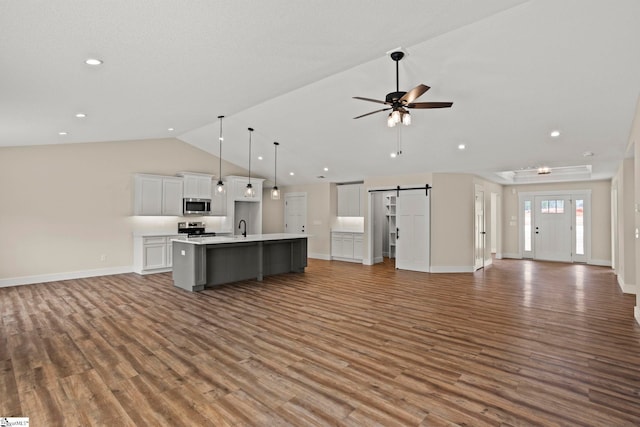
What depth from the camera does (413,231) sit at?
8234 mm

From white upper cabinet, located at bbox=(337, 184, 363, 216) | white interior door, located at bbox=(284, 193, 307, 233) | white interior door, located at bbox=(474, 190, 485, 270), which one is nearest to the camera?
white interior door, located at bbox=(474, 190, 485, 270)

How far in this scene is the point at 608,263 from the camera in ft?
29.5

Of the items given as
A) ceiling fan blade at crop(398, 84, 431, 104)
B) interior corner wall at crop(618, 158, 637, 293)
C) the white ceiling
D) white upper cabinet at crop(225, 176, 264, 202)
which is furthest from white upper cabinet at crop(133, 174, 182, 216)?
interior corner wall at crop(618, 158, 637, 293)

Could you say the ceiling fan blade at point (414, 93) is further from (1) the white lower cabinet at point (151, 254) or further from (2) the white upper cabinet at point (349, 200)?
(1) the white lower cabinet at point (151, 254)

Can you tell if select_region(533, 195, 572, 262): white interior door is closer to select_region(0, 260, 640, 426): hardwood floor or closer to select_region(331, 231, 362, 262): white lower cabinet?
select_region(0, 260, 640, 426): hardwood floor

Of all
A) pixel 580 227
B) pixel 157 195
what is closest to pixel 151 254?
pixel 157 195

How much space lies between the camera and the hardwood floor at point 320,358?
2.27 metres

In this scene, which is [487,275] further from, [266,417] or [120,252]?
[120,252]

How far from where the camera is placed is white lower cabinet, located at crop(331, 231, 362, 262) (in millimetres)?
9547

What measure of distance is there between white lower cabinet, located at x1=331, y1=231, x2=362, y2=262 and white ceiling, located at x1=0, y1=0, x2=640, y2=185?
3.50 metres

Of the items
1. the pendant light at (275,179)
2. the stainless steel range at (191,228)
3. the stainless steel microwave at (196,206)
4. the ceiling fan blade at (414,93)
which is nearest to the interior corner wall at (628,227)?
the ceiling fan blade at (414,93)

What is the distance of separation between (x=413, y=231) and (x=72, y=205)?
25.3 ft

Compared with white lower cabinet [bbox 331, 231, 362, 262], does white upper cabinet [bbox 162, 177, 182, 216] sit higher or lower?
higher

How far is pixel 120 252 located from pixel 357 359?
671 centimetres
